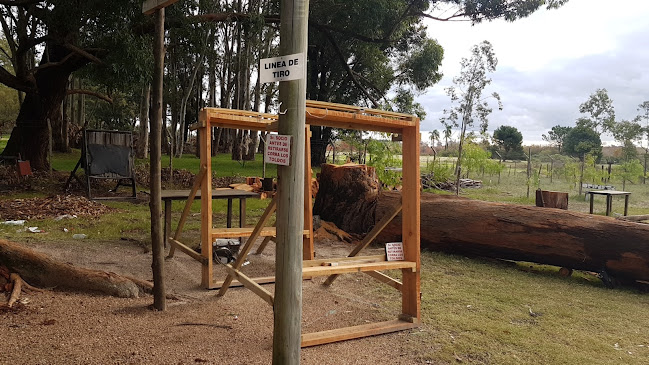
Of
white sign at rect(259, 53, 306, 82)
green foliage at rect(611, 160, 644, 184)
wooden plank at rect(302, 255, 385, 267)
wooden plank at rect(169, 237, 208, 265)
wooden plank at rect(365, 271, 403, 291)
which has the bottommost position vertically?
wooden plank at rect(365, 271, 403, 291)

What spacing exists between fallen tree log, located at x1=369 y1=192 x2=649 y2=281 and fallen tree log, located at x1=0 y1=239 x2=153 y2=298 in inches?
179

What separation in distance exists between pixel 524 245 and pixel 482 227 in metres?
0.62

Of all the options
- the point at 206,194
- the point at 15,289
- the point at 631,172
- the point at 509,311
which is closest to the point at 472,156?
the point at 631,172

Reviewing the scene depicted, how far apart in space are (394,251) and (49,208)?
296 inches

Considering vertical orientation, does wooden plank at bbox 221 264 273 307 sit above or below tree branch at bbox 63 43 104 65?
below

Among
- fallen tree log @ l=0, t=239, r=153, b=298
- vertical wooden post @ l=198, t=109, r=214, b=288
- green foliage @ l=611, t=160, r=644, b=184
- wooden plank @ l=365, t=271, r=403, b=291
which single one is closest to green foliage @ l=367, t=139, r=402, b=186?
vertical wooden post @ l=198, t=109, r=214, b=288

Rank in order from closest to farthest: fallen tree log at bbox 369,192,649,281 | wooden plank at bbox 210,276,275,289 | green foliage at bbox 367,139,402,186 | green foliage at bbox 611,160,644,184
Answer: wooden plank at bbox 210,276,275,289 → fallen tree log at bbox 369,192,649,281 → green foliage at bbox 367,139,402,186 → green foliage at bbox 611,160,644,184

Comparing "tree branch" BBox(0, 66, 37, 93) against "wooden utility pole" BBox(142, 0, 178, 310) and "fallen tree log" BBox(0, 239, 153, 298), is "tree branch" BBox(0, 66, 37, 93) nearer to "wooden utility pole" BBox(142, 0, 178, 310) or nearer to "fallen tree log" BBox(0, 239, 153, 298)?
"fallen tree log" BBox(0, 239, 153, 298)

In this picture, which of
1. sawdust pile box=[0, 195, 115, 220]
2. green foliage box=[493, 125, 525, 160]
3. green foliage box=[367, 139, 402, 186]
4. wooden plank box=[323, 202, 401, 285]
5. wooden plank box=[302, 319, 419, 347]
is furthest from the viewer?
green foliage box=[493, 125, 525, 160]

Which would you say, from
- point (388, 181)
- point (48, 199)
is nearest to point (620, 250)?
point (388, 181)

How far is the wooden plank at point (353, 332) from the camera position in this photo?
3.73 metres

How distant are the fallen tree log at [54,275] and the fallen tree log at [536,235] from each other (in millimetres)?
4552

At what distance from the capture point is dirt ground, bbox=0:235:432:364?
3.24 metres

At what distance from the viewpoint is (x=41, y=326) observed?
3596 millimetres
